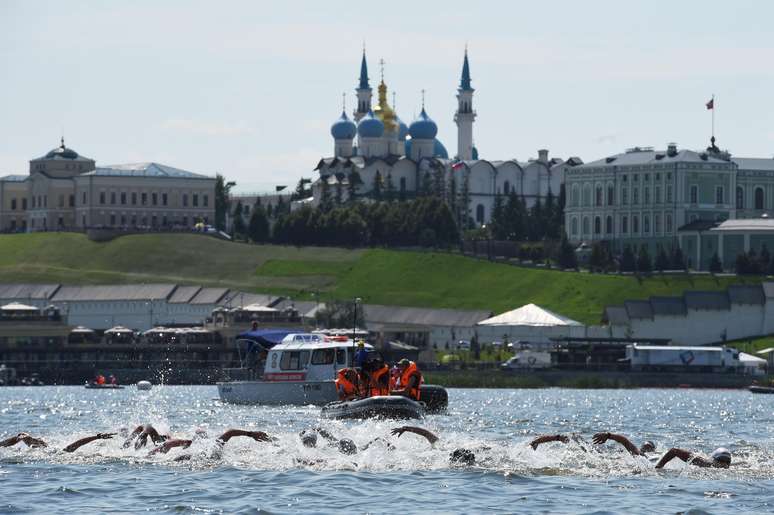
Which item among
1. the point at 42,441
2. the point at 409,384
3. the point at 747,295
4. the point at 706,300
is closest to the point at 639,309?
the point at 706,300

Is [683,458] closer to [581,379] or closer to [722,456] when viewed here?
[722,456]

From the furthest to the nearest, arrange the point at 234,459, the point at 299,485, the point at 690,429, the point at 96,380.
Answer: the point at 96,380
the point at 690,429
the point at 234,459
the point at 299,485

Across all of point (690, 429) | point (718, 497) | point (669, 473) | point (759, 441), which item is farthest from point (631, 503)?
point (690, 429)

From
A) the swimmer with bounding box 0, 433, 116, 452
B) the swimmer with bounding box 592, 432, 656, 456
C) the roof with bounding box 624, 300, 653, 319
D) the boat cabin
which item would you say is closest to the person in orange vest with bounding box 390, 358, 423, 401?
the swimmer with bounding box 0, 433, 116, 452

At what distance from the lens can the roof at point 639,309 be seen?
7303 inches

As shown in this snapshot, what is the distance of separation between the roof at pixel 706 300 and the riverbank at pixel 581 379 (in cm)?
2888

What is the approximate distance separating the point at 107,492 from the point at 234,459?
631cm

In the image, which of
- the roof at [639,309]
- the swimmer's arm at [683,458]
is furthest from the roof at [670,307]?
the swimmer's arm at [683,458]

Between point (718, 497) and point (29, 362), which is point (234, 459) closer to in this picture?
point (718, 497)

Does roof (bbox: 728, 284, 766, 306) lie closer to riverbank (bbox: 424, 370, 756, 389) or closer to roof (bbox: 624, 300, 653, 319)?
roof (bbox: 624, 300, 653, 319)

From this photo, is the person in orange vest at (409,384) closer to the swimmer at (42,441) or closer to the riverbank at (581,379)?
the swimmer at (42,441)

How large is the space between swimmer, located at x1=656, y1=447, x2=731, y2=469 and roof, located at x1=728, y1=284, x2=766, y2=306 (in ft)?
457

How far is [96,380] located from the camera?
5802 inches

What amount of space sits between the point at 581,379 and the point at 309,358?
6027cm
